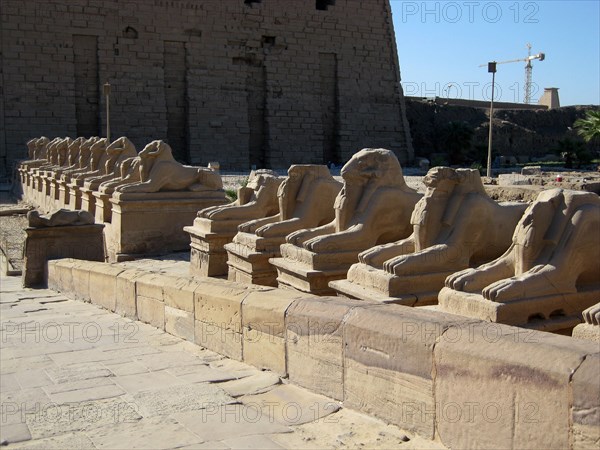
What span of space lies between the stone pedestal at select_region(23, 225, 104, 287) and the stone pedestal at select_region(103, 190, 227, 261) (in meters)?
0.80

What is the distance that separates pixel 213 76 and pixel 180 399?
2091 cm

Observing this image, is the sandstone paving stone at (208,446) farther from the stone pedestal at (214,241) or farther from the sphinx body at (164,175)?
the sphinx body at (164,175)

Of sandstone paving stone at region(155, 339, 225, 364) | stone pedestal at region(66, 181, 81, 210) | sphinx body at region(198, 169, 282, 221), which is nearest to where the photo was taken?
sandstone paving stone at region(155, 339, 225, 364)

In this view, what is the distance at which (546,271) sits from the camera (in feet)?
11.5

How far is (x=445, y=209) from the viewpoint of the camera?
4.22m

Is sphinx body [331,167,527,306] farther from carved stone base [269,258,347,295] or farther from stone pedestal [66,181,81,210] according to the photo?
stone pedestal [66,181,81,210]

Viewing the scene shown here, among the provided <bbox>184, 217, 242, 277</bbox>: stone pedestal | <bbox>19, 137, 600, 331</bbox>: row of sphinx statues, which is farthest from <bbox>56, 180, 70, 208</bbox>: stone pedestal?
<bbox>19, 137, 600, 331</bbox>: row of sphinx statues

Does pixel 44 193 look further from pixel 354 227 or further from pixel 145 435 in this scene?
pixel 145 435

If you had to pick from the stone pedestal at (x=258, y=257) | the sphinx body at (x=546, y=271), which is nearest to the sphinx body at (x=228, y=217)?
the stone pedestal at (x=258, y=257)

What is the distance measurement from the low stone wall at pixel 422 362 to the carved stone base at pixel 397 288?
59 cm

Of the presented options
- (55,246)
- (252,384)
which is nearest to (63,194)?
(55,246)

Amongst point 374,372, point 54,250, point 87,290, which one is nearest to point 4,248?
point 54,250

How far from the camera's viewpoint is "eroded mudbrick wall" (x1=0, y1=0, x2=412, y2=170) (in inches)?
821

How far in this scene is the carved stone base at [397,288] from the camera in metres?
3.95
